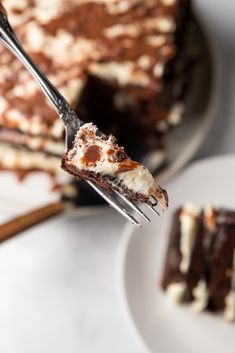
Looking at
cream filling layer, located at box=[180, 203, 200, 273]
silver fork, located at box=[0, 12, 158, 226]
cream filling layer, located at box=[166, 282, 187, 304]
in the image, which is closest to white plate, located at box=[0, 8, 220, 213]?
cream filling layer, located at box=[180, 203, 200, 273]

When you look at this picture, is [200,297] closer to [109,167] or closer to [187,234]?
[187,234]

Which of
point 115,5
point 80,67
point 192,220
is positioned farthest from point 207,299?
point 115,5

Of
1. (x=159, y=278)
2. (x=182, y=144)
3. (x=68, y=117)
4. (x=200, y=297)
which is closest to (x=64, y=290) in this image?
(x=159, y=278)

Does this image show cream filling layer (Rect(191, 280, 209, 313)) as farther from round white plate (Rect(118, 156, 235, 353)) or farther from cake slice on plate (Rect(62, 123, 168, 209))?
cake slice on plate (Rect(62, 123, 168, 209))

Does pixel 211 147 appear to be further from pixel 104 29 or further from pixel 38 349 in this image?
pixel 38 349

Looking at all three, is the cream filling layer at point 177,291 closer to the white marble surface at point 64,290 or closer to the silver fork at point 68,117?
the white marble surface at point 64,290
